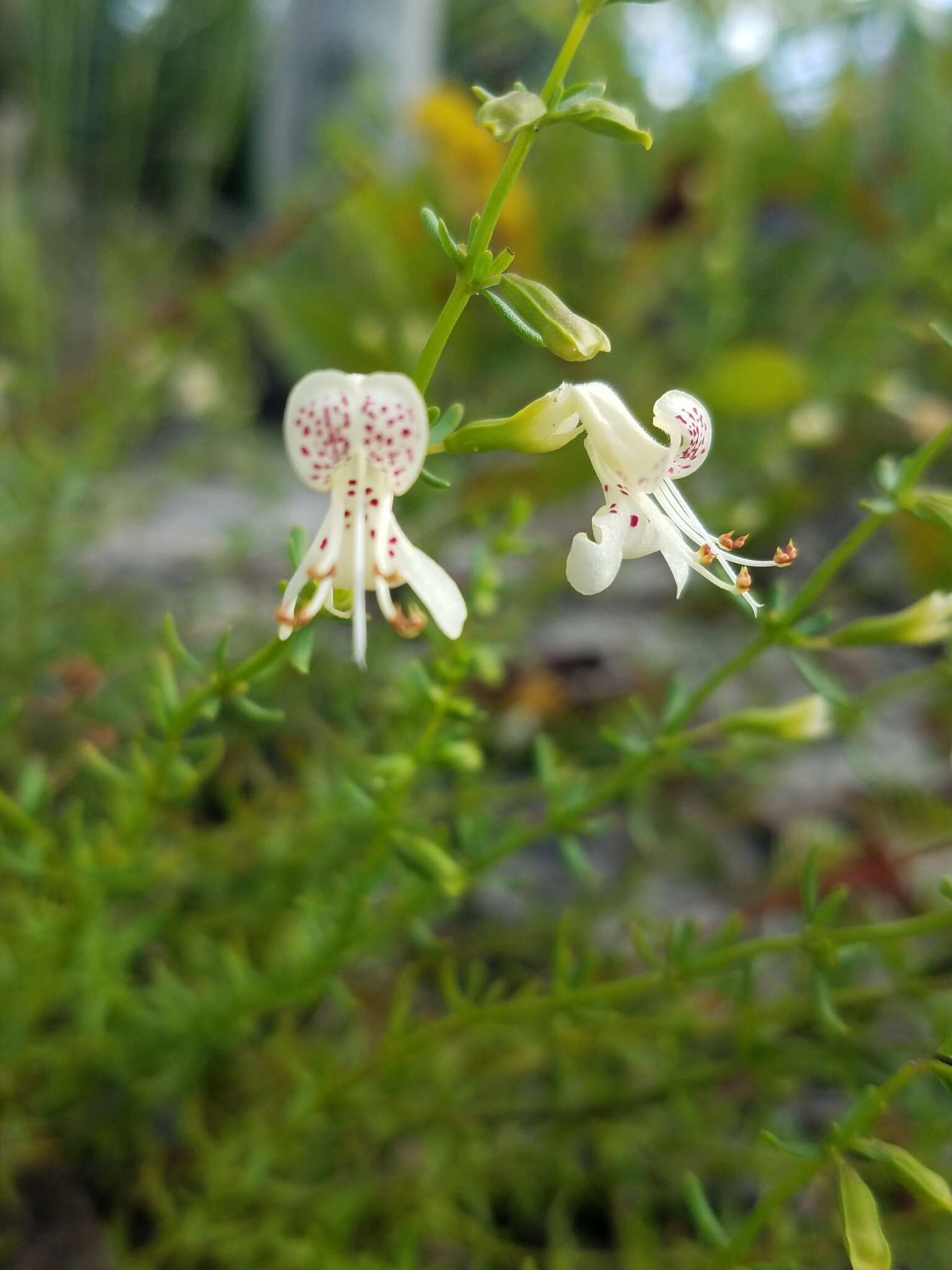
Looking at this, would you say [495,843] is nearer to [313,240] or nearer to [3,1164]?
[3,1164]

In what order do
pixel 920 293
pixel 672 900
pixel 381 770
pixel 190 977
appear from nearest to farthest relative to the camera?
pixel 381 770
pixel 190 977
pixel 672 900
pixel 920 293

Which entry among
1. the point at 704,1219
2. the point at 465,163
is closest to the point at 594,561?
the point at 704,1219

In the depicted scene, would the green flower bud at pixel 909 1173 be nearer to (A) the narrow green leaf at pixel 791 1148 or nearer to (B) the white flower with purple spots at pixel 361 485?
(A) the narrow green leaf at pixel 791 1148

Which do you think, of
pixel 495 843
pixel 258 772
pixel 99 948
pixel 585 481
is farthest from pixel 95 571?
pixel 495 843

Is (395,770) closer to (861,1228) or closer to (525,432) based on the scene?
(525,432)

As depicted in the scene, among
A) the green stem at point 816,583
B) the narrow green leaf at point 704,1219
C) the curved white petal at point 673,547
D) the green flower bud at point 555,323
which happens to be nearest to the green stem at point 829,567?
the green stem at point 816,583

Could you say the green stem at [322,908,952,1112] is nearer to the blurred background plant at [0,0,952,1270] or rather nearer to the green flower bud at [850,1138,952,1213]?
the blurred background plant at [0,0,952,1270]
